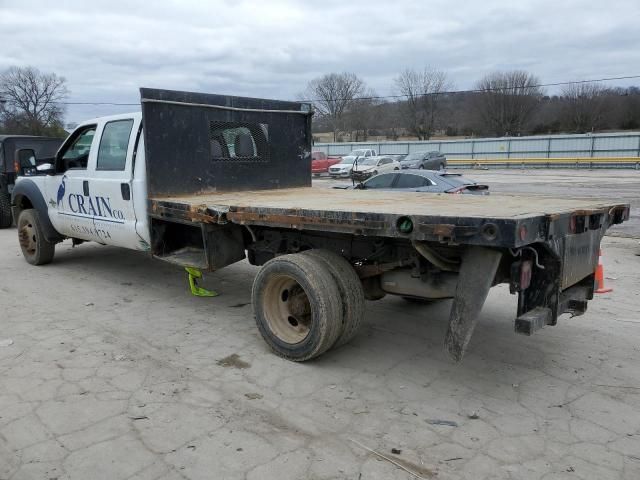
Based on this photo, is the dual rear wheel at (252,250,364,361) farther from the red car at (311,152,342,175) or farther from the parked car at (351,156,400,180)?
the red car at (311,152,342,175)

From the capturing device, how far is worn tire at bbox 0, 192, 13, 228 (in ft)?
40.8

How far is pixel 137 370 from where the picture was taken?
4176mm

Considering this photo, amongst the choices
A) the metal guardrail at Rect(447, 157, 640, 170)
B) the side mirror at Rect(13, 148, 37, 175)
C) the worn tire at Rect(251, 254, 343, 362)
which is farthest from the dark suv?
the metal guardrail at Rect(447, 157, 640, 170)

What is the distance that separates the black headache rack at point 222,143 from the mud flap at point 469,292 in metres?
3.44

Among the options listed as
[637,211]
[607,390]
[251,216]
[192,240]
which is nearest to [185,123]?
[192,240]

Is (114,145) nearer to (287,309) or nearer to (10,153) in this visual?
(287,309)

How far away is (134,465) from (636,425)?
3.03 metres

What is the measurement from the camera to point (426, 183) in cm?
1302

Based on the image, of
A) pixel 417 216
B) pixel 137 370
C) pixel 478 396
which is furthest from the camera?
pixel 137 370

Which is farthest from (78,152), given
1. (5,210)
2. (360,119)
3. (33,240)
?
(360,119)

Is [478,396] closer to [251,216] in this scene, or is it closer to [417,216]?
[417,216]

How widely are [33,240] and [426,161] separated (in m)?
32.6

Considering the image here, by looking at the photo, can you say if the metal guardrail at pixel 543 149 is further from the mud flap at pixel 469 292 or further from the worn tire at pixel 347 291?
the mud flap at pixel 469 292

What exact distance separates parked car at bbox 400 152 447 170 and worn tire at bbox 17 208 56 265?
31.0 meters
